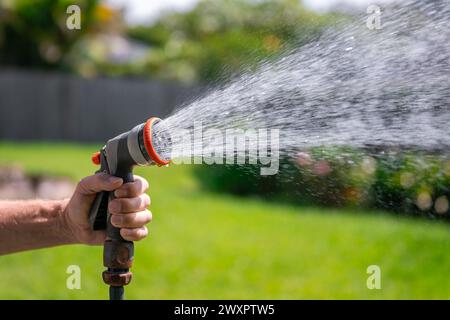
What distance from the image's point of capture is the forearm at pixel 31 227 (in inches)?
101

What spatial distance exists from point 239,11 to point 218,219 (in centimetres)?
1529

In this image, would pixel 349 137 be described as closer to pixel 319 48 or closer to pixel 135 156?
pixel 319 48

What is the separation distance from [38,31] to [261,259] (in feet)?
49.9

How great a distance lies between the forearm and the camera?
2574mm

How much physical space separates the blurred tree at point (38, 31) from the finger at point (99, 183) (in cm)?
1698

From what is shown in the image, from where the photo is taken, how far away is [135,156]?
83.0 inches

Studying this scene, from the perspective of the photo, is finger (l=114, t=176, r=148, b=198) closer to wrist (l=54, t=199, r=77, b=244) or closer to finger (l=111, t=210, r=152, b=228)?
finger (l=111, t=210, r=152, b=228)

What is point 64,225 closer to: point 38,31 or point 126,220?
point 126,220

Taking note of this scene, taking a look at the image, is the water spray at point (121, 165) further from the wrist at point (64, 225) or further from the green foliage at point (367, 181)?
the green foliage at point (367, 181)

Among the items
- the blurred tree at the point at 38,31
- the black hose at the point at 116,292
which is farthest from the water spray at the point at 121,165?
the blurred tree at the point at 38,31

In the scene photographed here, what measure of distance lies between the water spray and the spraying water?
0.39 metres

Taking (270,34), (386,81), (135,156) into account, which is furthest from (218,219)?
(135,156)

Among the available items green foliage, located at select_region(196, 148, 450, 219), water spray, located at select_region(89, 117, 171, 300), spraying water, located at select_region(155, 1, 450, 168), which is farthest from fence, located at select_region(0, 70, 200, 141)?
water spray, located at select_region(89, 117, 171, 300)
